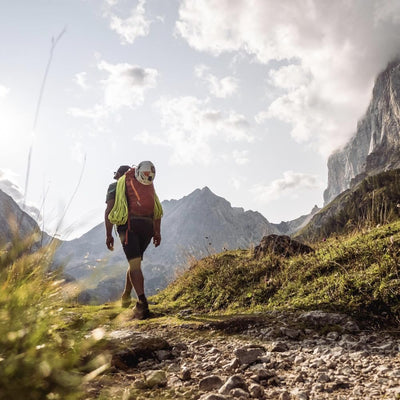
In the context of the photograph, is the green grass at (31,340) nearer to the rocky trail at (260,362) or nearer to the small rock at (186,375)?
the rocky trail at (260,362)

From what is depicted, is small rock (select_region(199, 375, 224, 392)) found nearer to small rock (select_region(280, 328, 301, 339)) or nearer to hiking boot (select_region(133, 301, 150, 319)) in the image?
small rock (select_region(280, 328, 301, 339))

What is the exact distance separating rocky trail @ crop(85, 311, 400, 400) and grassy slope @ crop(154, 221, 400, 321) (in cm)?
52

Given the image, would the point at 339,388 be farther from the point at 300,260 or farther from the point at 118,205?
the point at 118,205

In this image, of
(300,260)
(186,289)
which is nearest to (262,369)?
(300,260)

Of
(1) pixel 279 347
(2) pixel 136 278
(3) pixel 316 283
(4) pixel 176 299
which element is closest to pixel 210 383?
(1) pixel 279 347

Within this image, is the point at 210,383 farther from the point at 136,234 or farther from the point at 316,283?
the point at 136,234

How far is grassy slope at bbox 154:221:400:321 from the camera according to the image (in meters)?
3.97

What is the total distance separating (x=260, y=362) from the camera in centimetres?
287

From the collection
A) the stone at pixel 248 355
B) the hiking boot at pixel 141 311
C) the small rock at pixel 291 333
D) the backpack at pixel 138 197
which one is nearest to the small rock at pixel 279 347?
→ the stone at pixel 248 355

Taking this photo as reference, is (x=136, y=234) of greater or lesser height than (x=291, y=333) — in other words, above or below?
above

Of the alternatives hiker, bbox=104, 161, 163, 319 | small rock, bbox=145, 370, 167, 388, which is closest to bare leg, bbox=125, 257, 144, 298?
hiker, bbox=104, 161, 163, 319

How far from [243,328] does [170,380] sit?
5.19 ft

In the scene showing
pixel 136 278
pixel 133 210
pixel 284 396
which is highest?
pixel 133 210

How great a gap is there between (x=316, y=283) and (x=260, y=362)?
249 centimetres
